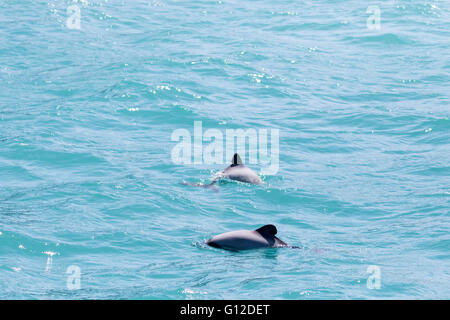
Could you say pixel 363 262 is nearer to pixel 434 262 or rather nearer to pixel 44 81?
pixel 434 262

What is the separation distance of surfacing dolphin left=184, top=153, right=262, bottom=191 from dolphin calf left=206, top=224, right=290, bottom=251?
3.45 m

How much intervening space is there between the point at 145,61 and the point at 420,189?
13456 mm

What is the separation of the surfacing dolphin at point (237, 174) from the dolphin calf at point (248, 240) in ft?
11.3

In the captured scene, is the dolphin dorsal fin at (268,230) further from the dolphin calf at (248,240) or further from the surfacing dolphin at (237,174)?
the surfacing dolphin at (237,174)

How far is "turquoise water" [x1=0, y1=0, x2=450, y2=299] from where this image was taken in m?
12.4

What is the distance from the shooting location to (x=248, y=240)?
13133 millimetres

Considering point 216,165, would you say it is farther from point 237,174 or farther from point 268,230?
point 268,230

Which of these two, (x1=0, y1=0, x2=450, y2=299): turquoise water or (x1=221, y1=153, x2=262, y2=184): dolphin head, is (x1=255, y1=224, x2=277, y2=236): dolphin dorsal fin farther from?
(x1=221, y1=153, x2=262, y2=184): dolphin head

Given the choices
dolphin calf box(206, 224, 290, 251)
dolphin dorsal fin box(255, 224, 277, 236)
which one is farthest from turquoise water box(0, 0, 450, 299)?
dolphin dorsal fin box(255, 224, 277, 236)

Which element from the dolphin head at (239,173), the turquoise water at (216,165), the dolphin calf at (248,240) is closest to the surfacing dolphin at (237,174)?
the dolphin head at (239,173)

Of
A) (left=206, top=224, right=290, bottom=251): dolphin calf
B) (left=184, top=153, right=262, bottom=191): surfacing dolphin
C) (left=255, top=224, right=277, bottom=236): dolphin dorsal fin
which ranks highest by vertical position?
(left=184, top=153, right=262, bottom=191): surfacing dolphin

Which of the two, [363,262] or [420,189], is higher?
[420,189]

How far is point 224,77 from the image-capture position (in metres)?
26.2
